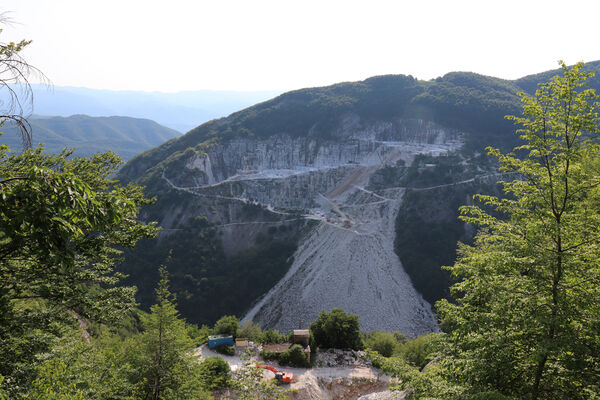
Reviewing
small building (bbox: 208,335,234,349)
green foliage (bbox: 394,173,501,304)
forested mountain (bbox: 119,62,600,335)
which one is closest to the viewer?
small building (bbox: 208,335,234,349)

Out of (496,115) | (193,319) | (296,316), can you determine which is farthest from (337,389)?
(496,115)

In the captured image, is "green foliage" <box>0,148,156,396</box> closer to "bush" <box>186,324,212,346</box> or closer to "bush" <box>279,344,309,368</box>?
"bush" <box>186,324,212,346</box>

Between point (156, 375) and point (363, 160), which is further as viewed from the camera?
point (363, 160)

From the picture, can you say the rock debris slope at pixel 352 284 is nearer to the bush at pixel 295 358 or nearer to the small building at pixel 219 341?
the small building at pixel 219 341

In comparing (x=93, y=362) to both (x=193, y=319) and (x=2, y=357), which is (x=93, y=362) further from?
(x=193, y=319)

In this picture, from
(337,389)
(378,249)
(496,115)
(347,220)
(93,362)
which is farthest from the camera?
(496,115)

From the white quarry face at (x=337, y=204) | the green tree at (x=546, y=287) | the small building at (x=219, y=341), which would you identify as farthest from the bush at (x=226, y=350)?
the green tree at (x=546, y=287)

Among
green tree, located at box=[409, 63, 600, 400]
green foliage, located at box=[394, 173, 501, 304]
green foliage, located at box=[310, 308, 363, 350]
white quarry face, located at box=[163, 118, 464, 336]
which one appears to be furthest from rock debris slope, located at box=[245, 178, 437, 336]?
green tree, located at box=[409, 63, 600, 400]
